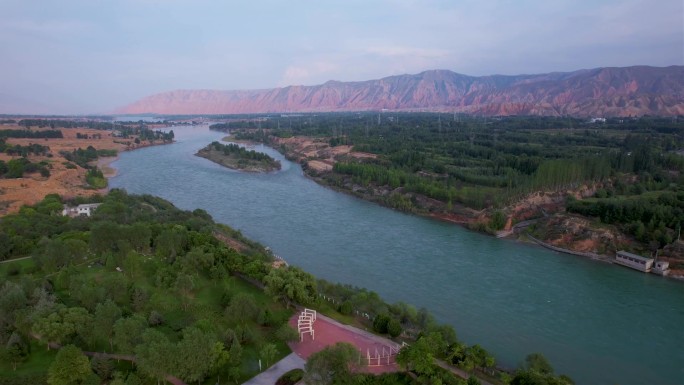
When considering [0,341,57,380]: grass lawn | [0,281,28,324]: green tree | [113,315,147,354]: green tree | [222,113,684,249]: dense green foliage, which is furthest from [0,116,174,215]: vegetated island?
[222,113,684,249]: dense green foliage

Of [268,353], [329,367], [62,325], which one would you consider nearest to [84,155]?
[62,325]

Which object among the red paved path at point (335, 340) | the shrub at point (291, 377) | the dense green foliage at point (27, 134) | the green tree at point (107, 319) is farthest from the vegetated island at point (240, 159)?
the shrub at point (291, 377)

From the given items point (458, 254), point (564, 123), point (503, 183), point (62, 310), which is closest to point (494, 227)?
point (458, 254)

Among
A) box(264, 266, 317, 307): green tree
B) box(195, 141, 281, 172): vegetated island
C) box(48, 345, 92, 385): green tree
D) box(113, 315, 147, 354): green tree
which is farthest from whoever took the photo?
box(195, 141, 281, 172): vegetated island

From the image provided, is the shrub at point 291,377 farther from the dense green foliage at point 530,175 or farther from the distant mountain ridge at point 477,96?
the distant mountain ridge at point 477,96

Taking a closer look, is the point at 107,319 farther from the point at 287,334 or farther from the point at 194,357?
the point at 287,334

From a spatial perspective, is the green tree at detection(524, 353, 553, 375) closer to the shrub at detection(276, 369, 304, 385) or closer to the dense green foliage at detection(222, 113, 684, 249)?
the shrub at detection(276, 369, 304, 385)

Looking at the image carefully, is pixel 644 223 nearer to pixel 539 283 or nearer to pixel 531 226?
pixel 531 226
